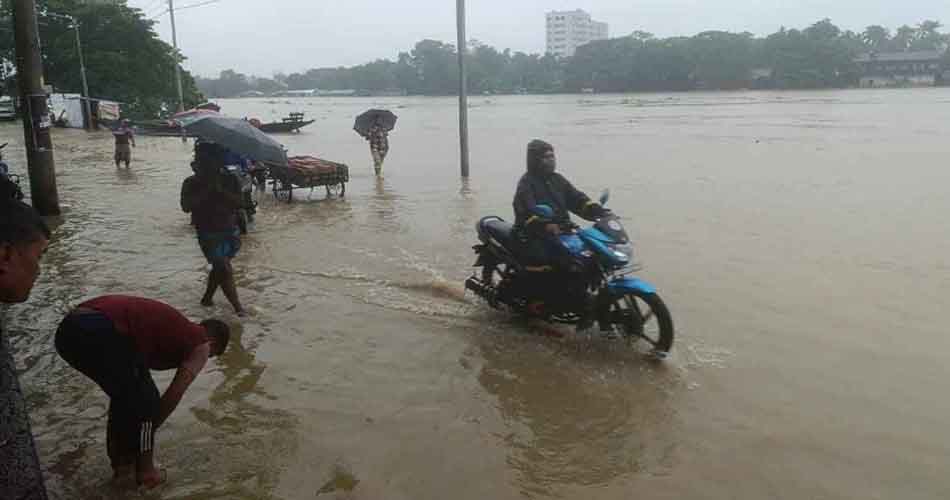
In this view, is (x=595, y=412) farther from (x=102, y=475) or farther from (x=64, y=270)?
(x=64, y=270)

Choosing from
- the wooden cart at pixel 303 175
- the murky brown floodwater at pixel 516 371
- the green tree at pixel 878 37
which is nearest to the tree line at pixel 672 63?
the green tree at pixel 878 37

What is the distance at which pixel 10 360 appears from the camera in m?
1.64

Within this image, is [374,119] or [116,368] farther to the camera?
[374,119]

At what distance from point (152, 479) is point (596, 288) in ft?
10.8

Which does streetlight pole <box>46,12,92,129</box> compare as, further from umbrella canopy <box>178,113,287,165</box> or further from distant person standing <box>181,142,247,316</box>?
distant person standing <box>181,142,247,316</box>

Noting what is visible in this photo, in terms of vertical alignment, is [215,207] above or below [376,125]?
below

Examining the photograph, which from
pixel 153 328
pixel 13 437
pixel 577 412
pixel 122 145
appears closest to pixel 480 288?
pixel 577 412

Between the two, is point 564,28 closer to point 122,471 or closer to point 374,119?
point 374,119

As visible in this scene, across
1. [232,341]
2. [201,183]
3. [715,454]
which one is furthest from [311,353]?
[715,454]

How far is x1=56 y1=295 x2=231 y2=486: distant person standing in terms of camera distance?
121 inches

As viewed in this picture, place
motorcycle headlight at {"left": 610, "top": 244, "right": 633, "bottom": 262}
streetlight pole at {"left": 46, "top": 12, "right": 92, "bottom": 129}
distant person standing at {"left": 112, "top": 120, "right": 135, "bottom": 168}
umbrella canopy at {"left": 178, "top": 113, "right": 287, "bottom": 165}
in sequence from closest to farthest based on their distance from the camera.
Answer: motorcycle headlight at {"left": 610, "top": 244, "right": 633, "bottom": 262} → umbrella canopy at {"left": 178, "top": 113, "right": 287, "bottom": 165} → distant person standing at {"left": 112, "top": 120, "right": 135, "bottom": 168} → streetlight pole at {"left": 46, "top": 12, "right": 92, "bottom": 129}

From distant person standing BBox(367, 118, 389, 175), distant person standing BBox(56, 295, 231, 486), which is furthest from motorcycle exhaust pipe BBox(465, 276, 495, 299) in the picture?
distant person standing BBox(367, 118, 389, 175)

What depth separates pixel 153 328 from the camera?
3.22m

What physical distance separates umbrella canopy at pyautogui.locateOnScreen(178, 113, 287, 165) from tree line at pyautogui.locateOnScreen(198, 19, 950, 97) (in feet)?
239
